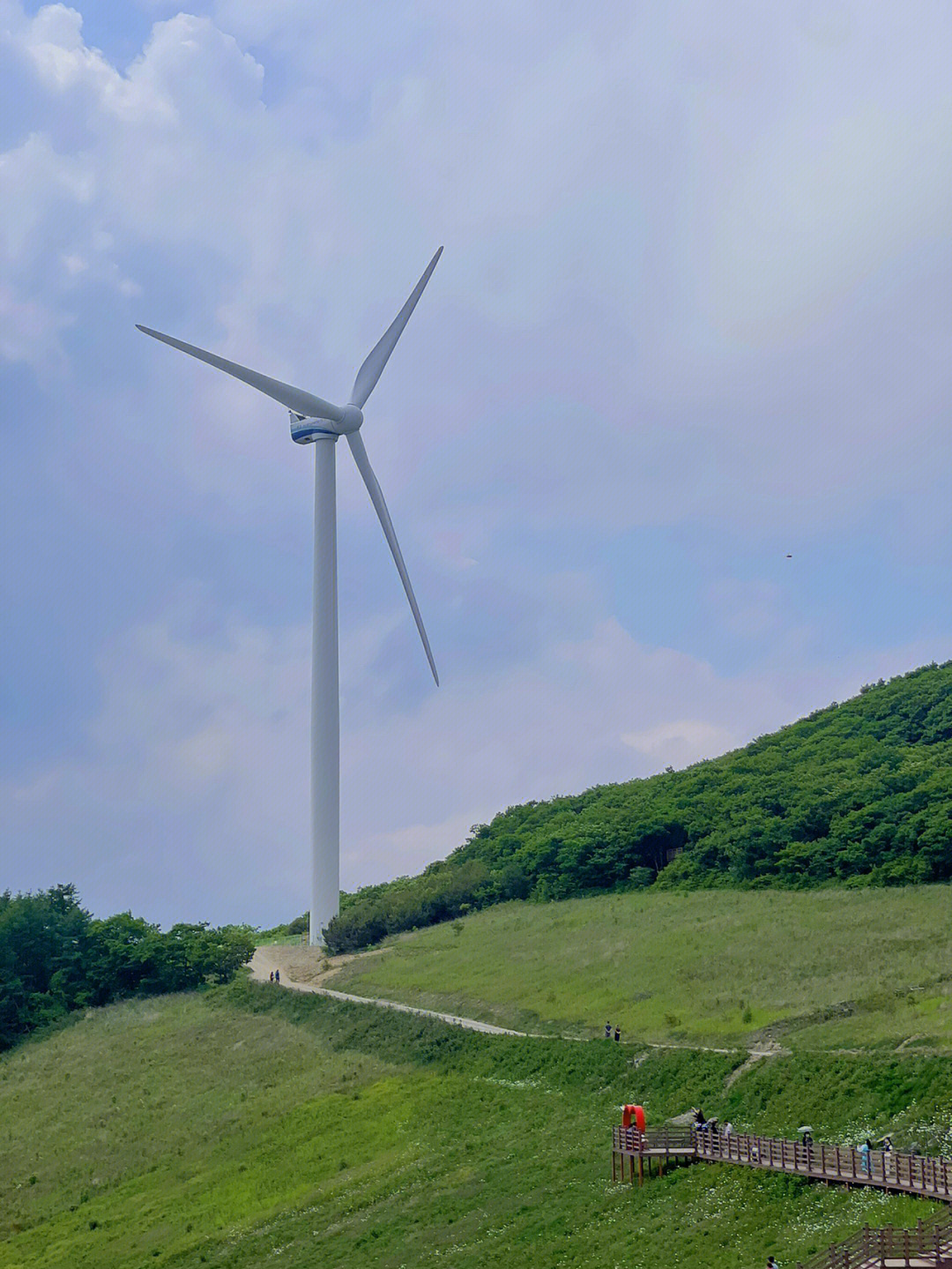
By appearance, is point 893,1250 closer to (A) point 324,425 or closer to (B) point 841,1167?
(B) point 841,1167

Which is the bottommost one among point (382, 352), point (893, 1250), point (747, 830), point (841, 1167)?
point (893, 1250)

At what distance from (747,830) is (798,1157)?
209 ft

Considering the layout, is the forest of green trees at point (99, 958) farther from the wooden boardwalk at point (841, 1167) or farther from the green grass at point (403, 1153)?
the wooden boardwalk at point (841, 1167)

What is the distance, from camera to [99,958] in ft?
321

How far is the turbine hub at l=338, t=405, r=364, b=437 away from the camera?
323 feet

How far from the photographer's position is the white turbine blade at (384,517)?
95375 mm

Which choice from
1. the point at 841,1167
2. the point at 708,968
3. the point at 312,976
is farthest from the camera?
the point at 312,976

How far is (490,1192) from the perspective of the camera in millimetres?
44125

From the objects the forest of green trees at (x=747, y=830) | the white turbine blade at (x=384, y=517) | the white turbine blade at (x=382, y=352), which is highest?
the white turbine blade at (x=382, y=352)

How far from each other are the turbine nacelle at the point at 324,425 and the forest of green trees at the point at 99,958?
38.8m

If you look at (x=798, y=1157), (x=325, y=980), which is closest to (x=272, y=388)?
(x=325, y=980)

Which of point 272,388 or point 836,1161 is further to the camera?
point 272,388

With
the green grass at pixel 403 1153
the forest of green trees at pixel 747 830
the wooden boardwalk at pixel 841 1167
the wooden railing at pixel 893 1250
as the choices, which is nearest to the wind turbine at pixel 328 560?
the forest of green trees at pixel 747 830

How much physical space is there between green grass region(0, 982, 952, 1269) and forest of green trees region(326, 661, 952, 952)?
34.8m
